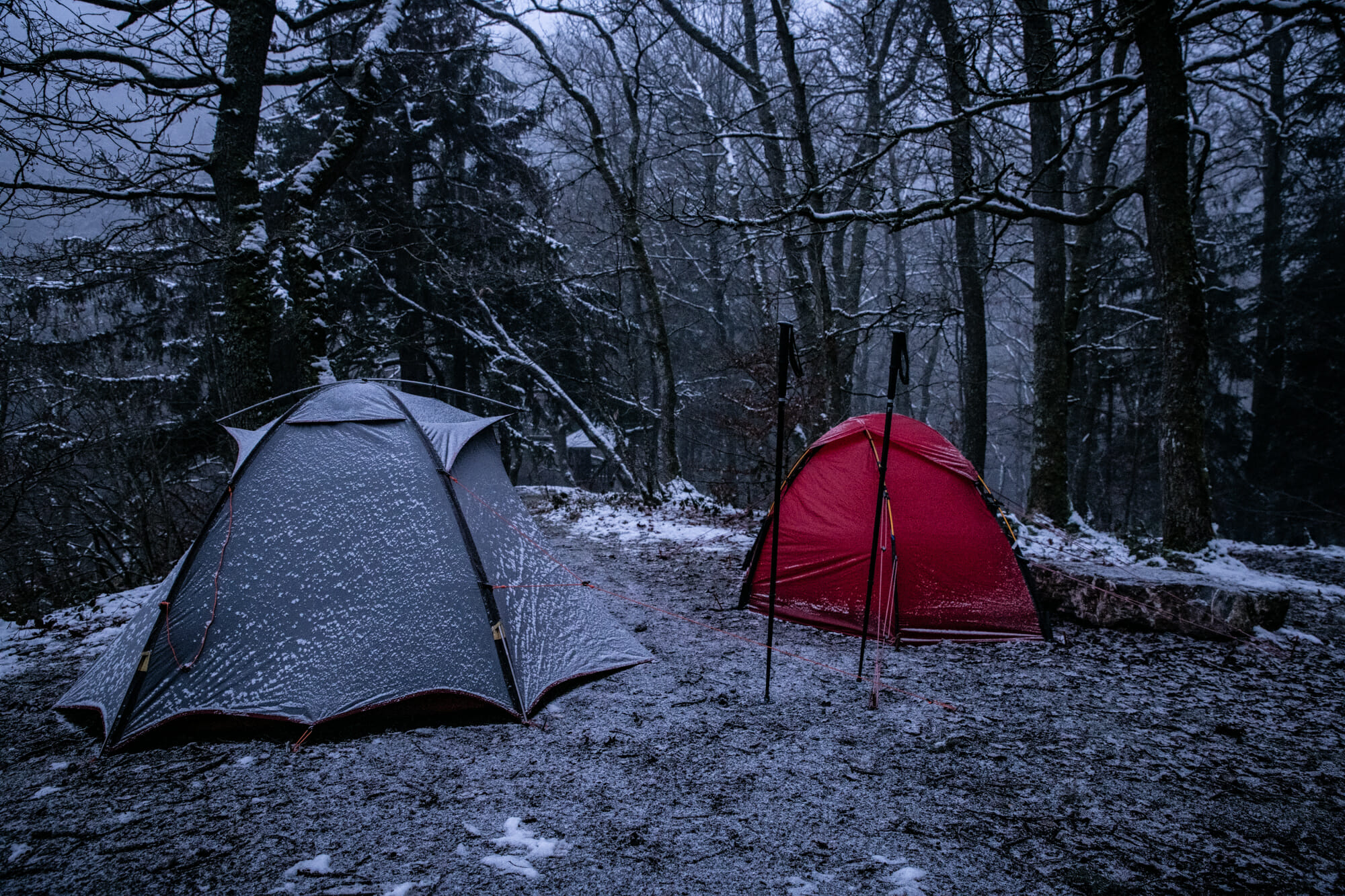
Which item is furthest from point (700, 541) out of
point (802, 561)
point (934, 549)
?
point (934, 549)

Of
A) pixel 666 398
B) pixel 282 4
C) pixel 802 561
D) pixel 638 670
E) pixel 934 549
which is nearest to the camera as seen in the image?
pixel 638 670

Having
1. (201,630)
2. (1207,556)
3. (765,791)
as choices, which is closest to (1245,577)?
(1207,556)

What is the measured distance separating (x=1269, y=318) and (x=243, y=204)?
57.7 ft

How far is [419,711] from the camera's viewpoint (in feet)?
11.6

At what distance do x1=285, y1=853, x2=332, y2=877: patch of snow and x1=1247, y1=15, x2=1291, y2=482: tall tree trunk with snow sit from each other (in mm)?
17077

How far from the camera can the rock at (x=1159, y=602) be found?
4.61m

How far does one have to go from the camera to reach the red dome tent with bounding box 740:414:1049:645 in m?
4.81

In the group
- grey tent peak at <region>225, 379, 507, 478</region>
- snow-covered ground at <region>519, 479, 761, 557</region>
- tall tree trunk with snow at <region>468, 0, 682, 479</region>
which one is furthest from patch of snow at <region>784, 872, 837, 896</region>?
tall tree trunk with snow at <region>468, 0, 682, 479</region>

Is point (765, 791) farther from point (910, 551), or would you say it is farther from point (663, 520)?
point (663, 520)

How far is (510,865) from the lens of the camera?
2.35 meters

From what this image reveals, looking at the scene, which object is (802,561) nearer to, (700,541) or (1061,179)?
(700,541)

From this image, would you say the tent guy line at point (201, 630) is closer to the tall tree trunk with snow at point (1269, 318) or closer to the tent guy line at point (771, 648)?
the tent guy line at point (771, 648)

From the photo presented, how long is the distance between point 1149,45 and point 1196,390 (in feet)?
11.2

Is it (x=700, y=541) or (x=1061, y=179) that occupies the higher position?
(x=1061, y=179)
